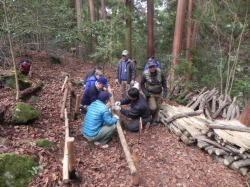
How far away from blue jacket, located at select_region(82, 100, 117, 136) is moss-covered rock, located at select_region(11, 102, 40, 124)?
1.74 metres

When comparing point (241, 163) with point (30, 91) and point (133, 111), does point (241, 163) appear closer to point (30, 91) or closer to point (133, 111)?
point (133, 111)

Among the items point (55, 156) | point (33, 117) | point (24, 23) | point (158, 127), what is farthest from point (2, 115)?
point (158, 127)

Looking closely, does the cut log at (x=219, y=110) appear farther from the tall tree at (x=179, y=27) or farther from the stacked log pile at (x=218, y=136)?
the tall tree at (x=179, y=27)

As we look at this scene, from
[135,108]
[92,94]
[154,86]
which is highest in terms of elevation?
[154,86]

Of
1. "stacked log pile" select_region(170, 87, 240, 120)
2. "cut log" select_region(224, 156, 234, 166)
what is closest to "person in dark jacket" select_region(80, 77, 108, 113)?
"cut log" select_region(224, 156, 234, 166)

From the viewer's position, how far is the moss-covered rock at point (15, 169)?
294 centimetres

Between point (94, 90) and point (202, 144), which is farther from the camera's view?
point (94, 90)

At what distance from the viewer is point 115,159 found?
14.3 ft

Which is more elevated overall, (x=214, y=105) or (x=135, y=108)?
(x=135, y=108)

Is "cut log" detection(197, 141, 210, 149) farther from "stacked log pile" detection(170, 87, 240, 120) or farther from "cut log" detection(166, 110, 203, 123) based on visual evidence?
"stacked log pile" detection(170, 87, 240, 120)

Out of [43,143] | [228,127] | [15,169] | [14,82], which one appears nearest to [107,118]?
[43,143]

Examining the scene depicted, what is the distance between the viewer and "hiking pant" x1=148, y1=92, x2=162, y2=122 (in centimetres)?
656

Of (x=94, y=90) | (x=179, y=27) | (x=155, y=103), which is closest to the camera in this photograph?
(x=94, y=90)

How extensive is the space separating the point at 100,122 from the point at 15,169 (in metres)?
2.14
